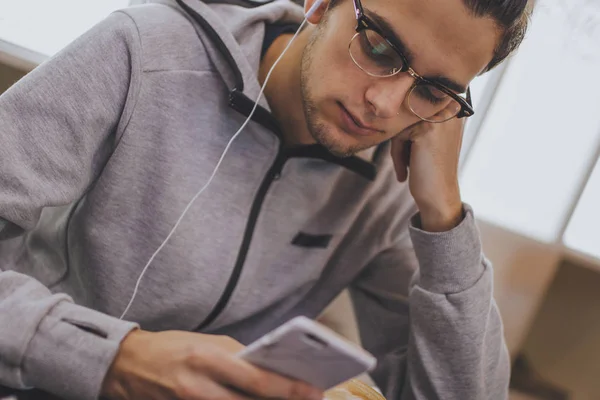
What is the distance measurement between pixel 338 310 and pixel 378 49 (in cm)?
113

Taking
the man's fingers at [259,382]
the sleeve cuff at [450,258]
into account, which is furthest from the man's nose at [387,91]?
the man's fingers at [259,382]

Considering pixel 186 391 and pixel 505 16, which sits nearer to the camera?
pixel 186 391

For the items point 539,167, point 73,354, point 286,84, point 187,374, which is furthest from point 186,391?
point 539,167

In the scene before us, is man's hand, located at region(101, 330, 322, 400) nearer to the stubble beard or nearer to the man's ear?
the stubble beard

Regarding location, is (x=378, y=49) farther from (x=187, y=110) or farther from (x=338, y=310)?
(x=338, y=310)

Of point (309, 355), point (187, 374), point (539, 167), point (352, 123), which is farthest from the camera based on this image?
point (539, 167)

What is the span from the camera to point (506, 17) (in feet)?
3.14

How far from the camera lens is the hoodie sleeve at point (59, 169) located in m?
0.73

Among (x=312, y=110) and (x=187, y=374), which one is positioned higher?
(x=312, y=110)

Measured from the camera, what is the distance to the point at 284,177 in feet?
3.74

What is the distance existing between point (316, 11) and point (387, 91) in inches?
8.1

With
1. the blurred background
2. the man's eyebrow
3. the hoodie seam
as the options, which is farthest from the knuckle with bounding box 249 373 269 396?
the blurred background

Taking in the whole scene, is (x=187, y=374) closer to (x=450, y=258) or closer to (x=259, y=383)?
(x=259, y=383)

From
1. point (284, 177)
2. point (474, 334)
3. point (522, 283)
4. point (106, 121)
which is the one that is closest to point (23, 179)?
point (106, 121)
